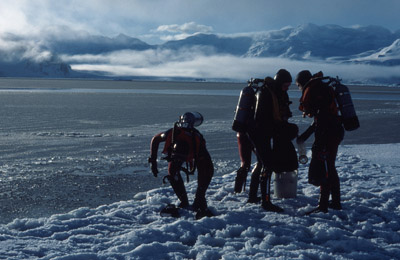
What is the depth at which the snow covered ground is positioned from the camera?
414cm

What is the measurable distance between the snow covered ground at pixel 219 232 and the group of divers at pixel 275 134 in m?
0.32

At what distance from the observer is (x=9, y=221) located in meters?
5.38

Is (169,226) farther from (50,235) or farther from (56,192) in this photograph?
(56,192)

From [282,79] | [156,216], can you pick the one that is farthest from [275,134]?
[156,216]

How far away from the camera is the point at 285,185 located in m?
6.05

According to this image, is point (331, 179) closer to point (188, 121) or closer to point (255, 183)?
point (255, 183)

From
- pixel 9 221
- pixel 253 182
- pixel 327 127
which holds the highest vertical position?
pixel 327 127

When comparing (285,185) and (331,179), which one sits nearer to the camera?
(331,179)

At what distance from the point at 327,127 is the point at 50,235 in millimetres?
3724

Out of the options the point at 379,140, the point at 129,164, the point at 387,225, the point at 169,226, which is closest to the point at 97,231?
the point at 169,226

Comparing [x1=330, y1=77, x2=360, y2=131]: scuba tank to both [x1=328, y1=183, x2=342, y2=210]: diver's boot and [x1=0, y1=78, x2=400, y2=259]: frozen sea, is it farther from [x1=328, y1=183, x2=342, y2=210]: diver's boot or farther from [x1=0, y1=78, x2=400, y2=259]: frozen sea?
[x1=0, y1=78, x2=400, y2=259]: frozen sea

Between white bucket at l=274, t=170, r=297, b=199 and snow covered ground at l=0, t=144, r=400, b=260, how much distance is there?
0.13 metres

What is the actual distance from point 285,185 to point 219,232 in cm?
178

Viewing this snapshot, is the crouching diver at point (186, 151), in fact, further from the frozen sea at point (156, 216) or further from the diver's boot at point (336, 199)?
the diver's boot at point (336, 199)
